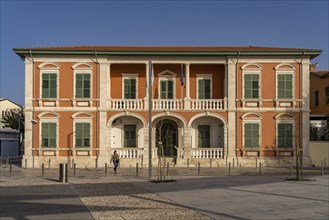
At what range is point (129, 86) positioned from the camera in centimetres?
3741

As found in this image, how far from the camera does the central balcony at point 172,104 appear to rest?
1410 inches

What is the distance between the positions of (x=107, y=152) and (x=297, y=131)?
1432 cm

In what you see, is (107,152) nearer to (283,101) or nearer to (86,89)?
(86,89)

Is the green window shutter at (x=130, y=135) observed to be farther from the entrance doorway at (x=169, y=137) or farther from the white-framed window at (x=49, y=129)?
the white-framed window at (x=49, y=129)

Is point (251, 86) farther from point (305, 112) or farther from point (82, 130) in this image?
point (82, 130)

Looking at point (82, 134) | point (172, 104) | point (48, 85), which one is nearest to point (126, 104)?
point (172, 104)

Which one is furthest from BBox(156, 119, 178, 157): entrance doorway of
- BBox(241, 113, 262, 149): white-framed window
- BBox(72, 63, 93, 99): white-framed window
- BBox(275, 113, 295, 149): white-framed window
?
BBox(275, 113, 295, 149): white-framed window

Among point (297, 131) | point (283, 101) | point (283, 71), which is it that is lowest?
point (297, 131)

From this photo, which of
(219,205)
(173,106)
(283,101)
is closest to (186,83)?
(173,106)

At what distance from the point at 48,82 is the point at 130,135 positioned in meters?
7.51

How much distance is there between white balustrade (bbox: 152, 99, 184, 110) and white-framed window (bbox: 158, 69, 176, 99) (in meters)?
1.44

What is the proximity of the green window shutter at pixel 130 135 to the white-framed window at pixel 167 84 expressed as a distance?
11.0ft

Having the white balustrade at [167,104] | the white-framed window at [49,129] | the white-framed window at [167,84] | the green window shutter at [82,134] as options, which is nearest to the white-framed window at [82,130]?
the green window shutter at [82,134]

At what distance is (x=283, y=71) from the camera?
3581 cm
